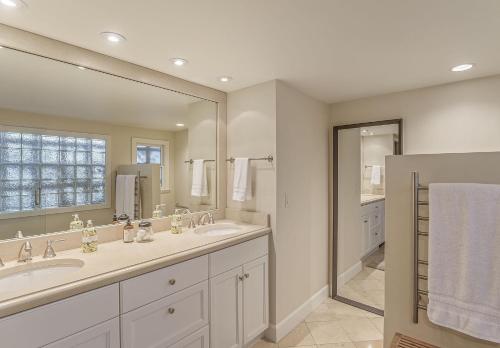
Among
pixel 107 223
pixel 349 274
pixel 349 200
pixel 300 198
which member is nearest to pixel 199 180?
pixel 107 223

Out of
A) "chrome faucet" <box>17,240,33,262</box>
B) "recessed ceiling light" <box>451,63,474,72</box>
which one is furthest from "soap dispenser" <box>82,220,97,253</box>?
"recessed ceiling light" <box>451,63,474,72</box>

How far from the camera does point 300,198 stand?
261 centimetres

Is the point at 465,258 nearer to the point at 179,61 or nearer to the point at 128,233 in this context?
the point at 128,233

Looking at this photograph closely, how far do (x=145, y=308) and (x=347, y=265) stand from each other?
2.70 meters

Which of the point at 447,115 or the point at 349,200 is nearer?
the point at 447,115

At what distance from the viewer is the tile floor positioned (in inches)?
115

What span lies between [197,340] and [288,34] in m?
1.93

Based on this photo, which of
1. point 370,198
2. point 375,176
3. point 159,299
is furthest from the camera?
point 370,198

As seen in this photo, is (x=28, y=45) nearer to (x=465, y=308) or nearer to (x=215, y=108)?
(x=215, y=108)

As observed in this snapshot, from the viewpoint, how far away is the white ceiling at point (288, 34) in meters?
1.29

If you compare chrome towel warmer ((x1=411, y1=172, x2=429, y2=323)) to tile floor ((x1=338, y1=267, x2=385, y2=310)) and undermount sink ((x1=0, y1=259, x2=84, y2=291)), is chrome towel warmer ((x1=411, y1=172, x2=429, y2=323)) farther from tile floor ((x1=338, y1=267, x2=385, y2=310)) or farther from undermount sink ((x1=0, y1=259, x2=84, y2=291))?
undermount sink ((x1=0, y1=259, x2=84, y2=291))

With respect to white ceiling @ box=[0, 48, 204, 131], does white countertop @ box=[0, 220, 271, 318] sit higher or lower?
lower

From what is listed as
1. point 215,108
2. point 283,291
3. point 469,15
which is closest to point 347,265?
point 283,291

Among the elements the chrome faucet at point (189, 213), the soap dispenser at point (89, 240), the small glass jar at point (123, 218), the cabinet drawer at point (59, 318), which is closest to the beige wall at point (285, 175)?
the chrome faucet at point (189, 213)
